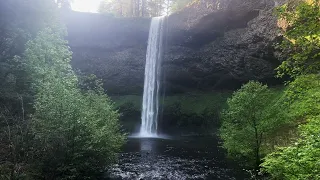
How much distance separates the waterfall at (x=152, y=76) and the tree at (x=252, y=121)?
30211 millimetres

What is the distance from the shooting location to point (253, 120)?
60.1ft

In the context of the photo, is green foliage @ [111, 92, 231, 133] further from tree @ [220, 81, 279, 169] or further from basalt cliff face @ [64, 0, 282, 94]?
tree @ [220, 81, 279, 169]

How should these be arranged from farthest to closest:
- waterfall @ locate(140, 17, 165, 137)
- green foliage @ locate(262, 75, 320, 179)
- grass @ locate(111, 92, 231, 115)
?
grass @ locate(111, 92, 231, 115) < waterfall @ locate(140, 17, 165, 137) < green foliage @ locate(262, 75, 320, 179)

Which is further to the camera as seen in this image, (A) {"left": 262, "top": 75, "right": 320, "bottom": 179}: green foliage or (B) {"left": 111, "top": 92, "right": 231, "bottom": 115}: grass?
(B) {"left": 111, "top": 92, "right": 231, "bottom": 115}: grass

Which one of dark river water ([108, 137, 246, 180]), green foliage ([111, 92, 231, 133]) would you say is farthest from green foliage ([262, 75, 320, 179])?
green foliage ([111, 92, 231, 133])

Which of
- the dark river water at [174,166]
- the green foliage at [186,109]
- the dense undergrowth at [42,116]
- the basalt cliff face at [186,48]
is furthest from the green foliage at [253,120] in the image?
the green foliage at [186,109]

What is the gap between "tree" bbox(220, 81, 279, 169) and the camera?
1798cm

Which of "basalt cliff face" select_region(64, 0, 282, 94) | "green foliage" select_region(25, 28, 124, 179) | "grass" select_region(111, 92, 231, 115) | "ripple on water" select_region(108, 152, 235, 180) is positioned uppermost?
"basalt cliff face" select_region(64, 0, 282, 94)

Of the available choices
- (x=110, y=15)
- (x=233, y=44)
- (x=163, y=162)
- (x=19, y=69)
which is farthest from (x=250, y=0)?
(x=19, y=69)

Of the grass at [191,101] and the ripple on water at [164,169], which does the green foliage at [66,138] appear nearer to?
the ripple on water at [164,169]

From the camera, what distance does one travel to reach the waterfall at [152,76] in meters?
49.5

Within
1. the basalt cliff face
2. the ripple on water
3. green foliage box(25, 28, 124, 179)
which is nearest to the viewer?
green foliage box(25, 28, 124, 179)

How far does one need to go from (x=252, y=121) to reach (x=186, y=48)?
32449mm

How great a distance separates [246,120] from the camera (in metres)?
18.7
